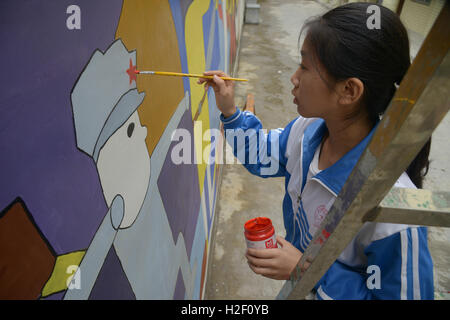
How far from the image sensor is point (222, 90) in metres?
1.21

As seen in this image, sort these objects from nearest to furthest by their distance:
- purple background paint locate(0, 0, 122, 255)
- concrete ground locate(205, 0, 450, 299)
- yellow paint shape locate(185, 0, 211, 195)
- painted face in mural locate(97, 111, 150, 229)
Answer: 1. purple background paint locate(0, 0, 122, 255)
2. painted face in mural locate(97, 111, 150, 229)
3. yellow paint shape locate(185, 0, 211, 195)
4. concrete ground locate(205, 0, 450, 299)

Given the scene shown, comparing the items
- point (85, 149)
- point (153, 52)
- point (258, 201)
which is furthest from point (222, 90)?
point (258, 201)

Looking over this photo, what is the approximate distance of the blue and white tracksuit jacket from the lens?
2.69 ft

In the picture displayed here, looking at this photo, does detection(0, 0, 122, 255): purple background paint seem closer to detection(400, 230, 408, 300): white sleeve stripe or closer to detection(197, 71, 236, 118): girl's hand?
detection(197, 71, 236, 118): girl's hand

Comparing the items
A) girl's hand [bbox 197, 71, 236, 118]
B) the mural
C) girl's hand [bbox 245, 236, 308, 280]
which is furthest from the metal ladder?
girl's hand [bbox 197, 71, 236, 118]

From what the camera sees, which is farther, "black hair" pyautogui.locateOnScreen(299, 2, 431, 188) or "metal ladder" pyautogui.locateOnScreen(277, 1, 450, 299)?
"black hair" pyautogui.locateOnScreen(299, 2, 431, 188)

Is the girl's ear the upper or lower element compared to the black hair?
lower

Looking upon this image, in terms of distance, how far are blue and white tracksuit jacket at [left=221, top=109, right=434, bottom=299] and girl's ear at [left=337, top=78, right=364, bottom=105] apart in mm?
137

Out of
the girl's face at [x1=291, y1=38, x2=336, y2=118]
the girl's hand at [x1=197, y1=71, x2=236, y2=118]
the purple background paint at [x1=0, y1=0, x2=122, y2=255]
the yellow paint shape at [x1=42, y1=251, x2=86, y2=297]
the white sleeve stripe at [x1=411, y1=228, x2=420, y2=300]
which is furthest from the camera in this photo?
the girl's hand at [x1=197, y1=71, x2=236, y2=118]

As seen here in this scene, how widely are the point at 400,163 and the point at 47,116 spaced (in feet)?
1.86
